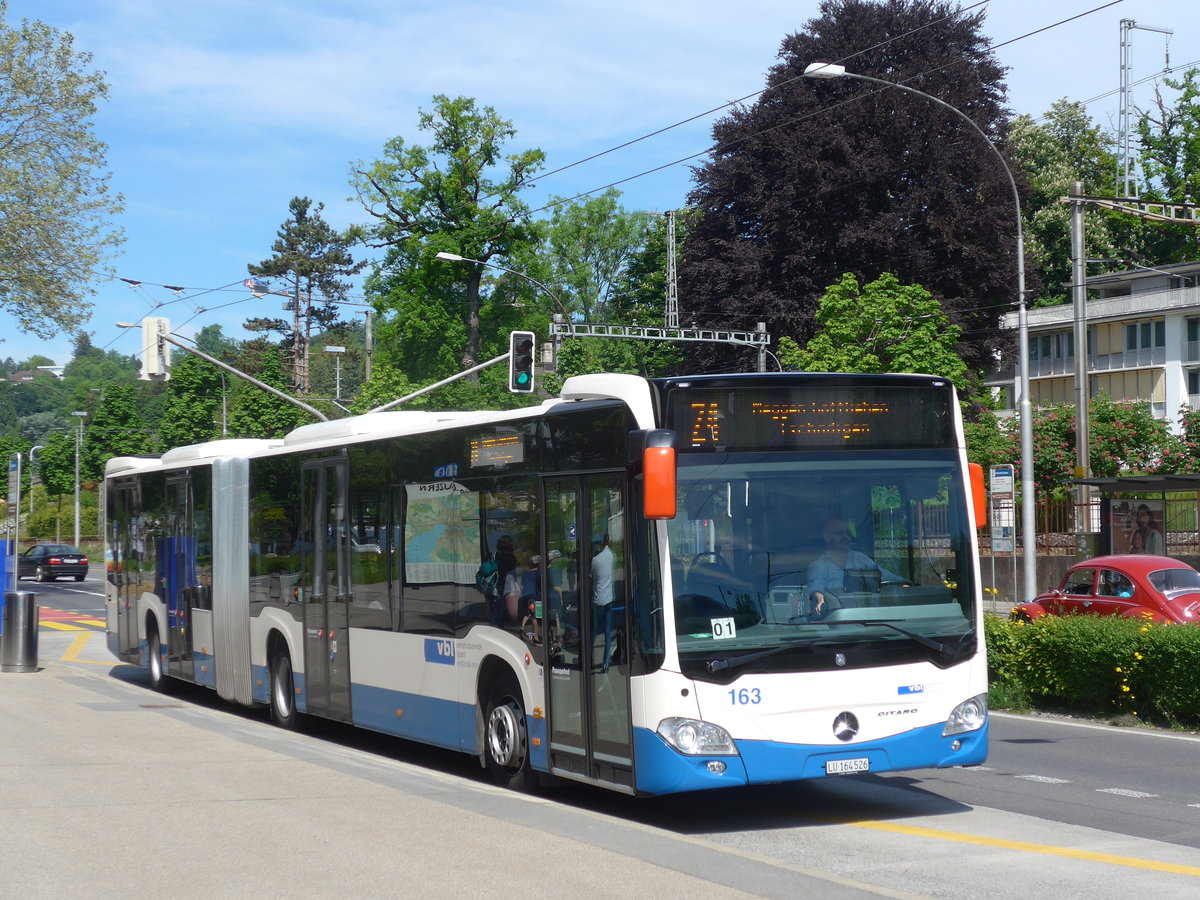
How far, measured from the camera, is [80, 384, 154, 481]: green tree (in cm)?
9156

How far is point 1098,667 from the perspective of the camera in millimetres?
14961

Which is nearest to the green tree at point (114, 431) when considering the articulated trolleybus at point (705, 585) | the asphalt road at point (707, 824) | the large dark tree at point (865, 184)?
the large dark tree at point (865, 184)

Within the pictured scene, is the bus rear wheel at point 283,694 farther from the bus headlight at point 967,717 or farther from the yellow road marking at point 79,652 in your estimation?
the yellow road marking at point 79,652

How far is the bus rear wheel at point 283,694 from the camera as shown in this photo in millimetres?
15188

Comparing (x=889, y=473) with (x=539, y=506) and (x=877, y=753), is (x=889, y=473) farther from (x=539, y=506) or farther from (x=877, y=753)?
(x=539, y=506)

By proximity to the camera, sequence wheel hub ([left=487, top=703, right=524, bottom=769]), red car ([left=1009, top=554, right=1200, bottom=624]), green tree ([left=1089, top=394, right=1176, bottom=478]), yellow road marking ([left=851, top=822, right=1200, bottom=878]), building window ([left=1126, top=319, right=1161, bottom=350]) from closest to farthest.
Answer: yellow road marking ([left=851, top=822, right=1200, bottom=878]) → wheel hub ([left=487, top=703, right=524, bottom=769]) → red car ([left=1009, top=554, right=1200, bottom=624]) → green tree ([left=1089, top=394, right=1176, bottom=478]) → building window ([left=1126, top=319, right=1161, bottom=350])

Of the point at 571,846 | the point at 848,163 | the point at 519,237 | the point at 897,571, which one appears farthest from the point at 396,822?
the point at 519,237

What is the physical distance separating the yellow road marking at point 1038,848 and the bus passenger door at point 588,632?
1620 millimetres

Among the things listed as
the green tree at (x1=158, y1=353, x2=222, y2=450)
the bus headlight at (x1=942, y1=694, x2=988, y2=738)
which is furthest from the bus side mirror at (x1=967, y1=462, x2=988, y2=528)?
the green tree at (x1=158, y1=353, x2=222, y2=450)

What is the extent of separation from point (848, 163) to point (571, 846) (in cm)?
3684

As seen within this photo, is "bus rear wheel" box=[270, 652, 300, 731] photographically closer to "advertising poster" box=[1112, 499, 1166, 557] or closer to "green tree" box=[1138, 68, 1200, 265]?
"advertising poster" box=[1112, 499, 1166, 557]

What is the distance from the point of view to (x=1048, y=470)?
43.6 m

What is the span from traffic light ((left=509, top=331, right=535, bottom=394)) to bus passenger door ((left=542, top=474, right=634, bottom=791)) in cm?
1668

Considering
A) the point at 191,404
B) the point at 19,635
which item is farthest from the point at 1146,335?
the point at 19,635
